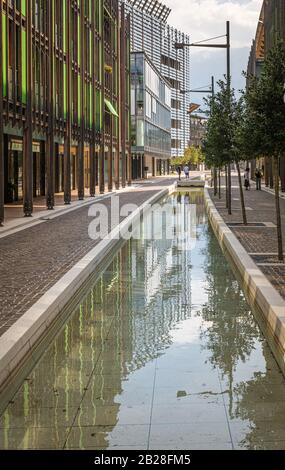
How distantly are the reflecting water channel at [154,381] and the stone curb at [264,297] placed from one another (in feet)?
0.53

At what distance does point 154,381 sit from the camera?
7121 millimetres

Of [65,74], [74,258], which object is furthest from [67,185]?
[74,258]

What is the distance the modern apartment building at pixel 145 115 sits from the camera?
9425cm

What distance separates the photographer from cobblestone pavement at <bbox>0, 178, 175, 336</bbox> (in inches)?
409

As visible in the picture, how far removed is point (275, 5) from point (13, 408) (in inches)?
1937

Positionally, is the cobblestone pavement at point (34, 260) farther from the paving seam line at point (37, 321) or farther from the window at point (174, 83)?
the window at point (174, 83)

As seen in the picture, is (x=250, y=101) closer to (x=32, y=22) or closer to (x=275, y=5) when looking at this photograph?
(x=32, y=22)

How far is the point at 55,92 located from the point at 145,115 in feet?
202

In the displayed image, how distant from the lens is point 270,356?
8062 millimetres

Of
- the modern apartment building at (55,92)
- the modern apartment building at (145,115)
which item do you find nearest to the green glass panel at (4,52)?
the modern apartment building at (55,92)

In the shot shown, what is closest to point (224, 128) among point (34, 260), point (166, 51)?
point (34, 260)

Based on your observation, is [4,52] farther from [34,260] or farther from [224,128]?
[34,260]

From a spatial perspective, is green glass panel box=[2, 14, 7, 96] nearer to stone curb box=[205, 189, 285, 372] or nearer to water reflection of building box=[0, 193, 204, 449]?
stone curb box=[205, 189, 285, 372]

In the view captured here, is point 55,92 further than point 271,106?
Yes
